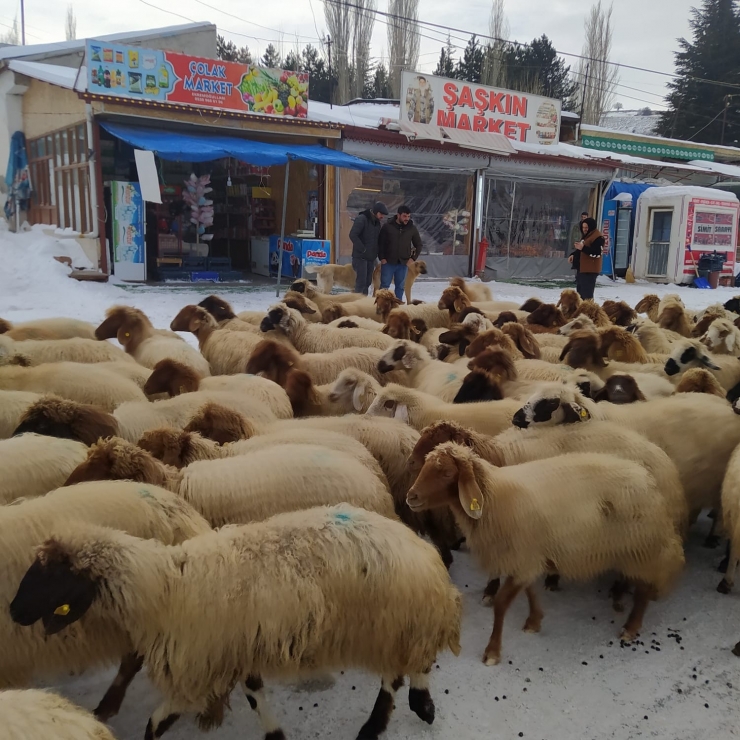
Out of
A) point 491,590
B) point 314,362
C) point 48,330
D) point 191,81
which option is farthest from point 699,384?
point 191,81

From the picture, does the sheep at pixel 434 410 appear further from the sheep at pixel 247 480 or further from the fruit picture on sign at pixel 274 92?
the fruit picture on sign at pixel 274 92

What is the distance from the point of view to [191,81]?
13.3 m

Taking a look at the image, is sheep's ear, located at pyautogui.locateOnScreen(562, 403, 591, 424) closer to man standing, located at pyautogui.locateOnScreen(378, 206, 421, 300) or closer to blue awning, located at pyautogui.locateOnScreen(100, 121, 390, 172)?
man standing, located at pyautogui.locateOnScreen(378, 206, 421, 300)

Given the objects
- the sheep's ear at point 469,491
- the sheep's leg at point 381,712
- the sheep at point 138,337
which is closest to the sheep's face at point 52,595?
the sheep's leg at point 381,712

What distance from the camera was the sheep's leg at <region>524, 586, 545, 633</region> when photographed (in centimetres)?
332

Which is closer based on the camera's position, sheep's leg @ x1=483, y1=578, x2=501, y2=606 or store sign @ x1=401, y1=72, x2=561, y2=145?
sheep's leg @ x1=483, y1=578, x2=501, y2=606

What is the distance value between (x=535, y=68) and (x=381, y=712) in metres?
41.2

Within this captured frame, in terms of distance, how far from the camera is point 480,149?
663 inches

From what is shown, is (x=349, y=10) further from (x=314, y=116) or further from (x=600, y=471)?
(x=600, y=471)

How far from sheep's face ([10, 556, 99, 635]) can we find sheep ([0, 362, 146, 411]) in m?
2.35

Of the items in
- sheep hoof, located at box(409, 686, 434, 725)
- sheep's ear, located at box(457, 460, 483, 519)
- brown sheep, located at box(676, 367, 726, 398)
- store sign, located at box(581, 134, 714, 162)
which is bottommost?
sheep hoof, located at box(409, 686, 434, 725)

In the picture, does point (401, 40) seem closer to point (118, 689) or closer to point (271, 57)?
point (271, 57)

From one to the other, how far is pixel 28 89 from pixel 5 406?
15017mm

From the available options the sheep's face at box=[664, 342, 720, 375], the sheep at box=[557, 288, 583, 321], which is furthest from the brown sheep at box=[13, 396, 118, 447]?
the sheep at box=[557, 288, 583, 321]
